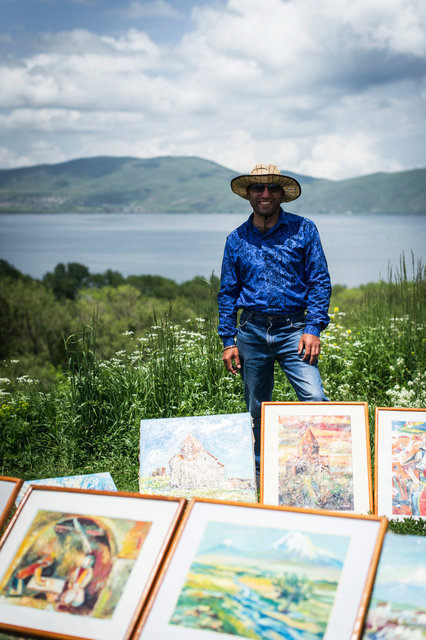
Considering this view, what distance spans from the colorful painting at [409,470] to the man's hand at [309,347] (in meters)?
0.57

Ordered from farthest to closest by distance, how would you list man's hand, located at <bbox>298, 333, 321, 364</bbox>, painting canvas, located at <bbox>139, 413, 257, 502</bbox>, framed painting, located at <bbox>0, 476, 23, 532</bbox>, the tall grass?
the tall grass
man's hand, located at <bbox>298, 333, 321, 364</bbox>
painting canvas, located at <bbox>139, 413, 257, 502</bbox>
framed painting, located at <bbox>0, 476, 23, 532</bbox>

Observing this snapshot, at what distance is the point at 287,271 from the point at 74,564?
191cm

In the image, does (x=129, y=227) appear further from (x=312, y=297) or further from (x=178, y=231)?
(x=312, y=297)

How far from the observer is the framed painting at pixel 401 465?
9.24ft

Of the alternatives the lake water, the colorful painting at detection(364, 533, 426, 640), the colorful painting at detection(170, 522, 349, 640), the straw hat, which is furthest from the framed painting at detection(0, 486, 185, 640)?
the lake water

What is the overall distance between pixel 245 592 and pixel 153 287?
26.3m

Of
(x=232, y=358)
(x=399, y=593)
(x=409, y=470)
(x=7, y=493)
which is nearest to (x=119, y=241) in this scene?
(x=232, y=358)

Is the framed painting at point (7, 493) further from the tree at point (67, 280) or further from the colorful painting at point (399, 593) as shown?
the tree at point (67, 280)

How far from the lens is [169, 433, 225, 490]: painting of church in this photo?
3018 mm

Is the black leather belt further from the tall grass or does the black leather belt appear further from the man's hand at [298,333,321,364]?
the tall grass

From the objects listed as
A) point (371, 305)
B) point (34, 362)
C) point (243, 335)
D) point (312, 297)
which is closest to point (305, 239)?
point (312, 297)

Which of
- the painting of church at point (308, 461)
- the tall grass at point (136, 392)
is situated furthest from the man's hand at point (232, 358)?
the tall grass at point (136, 392)

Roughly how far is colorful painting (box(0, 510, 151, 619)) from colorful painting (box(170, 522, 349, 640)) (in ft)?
0.75

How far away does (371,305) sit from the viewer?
6.48 meters
